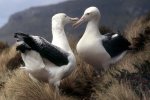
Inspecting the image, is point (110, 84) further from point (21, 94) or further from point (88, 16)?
point (88, 16)

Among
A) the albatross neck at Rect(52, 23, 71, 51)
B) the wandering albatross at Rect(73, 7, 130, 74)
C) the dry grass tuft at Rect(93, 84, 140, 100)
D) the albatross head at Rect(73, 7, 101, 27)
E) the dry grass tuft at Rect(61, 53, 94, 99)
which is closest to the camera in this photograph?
the dry grass tuft at Rect(93, 84, 140, 100)

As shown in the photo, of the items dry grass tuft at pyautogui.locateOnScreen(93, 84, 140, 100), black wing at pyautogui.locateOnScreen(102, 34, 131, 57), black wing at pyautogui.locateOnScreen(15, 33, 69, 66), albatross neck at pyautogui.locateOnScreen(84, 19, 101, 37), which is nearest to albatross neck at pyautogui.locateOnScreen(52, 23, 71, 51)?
black wing at pyautogui.locateOnScreen(15, 33, 69, 66)

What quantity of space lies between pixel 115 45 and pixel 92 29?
430mm

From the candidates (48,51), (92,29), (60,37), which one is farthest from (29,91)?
(92,29)

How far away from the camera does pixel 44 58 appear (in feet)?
23.4

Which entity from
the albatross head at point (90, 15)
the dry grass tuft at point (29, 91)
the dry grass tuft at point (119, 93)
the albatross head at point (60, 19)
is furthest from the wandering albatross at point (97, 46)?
the dry grass tuft at point (119, 93)

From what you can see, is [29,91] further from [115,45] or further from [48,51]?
[115,45]

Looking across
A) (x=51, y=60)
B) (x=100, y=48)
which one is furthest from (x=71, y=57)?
(x=100, y=48)

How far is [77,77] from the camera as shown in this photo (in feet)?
26.7

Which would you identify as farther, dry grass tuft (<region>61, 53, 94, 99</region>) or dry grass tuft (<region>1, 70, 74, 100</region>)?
dry grass tuft (<region>61, 53, 94, 99</region>)

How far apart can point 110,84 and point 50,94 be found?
77cm

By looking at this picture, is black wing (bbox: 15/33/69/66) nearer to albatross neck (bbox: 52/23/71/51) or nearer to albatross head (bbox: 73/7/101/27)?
albatross neck (bbox: 52/23/71/51)

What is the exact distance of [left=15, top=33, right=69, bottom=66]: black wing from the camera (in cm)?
701

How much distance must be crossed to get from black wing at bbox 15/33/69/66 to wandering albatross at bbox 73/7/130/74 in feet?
2.43
